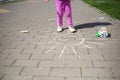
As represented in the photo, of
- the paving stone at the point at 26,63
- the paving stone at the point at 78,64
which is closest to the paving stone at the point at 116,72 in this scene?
the paving stone at the point at 78,64

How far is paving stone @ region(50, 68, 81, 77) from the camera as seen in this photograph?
3720 millimetres

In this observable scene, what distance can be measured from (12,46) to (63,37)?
1461 mm

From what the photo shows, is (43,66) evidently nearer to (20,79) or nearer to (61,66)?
(61,66)

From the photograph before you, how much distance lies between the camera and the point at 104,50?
16.1 ft

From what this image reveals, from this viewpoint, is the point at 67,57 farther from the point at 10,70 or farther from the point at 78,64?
the point at 10,70

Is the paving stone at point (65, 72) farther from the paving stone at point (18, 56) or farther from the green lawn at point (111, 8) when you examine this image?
the green lawn at point (111, 8)

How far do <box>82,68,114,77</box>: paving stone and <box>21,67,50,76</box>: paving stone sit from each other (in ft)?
2.22

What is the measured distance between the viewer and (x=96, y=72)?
12.5 ft

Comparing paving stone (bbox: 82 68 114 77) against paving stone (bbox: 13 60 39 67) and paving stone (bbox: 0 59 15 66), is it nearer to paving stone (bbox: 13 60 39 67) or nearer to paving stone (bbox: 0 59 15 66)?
paving stone (bbox: 13 60 39 67)

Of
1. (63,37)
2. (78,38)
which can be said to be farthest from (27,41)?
(78,38)

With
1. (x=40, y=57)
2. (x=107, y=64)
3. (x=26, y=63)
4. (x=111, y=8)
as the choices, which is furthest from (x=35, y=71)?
(x=111, y=8)

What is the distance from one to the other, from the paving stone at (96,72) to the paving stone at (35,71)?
0.68 meters

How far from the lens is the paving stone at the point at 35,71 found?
12.5 feet

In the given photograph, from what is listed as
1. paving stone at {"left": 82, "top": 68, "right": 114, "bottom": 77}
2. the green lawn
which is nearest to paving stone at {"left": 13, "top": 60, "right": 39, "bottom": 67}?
paving stone at {"left": 82, "top": 68, "right": 114, "bottom": 77}
